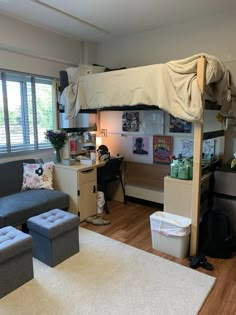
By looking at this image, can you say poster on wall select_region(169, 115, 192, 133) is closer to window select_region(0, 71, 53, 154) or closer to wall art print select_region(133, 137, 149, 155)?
wall art print select_region(133, 137, 149, 155)

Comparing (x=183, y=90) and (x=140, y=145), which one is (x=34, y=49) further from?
(x=183, y=90)

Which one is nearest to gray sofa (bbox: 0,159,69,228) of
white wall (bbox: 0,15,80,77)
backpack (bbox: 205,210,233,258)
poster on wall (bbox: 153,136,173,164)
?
white wall (bbox: 0,15,80,77)

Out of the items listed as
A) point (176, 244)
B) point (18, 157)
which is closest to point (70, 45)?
point (18, 157)

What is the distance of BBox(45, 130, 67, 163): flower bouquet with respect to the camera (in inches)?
129

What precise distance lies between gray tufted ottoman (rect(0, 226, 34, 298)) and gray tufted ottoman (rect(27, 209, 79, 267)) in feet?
0.67

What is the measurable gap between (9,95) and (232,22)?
295cm

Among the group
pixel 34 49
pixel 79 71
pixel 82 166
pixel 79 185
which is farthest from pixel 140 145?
pixel 34 49

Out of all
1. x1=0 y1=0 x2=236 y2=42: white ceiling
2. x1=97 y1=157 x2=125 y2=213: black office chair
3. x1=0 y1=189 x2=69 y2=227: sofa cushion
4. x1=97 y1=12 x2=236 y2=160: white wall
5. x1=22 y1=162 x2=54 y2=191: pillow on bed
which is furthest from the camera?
x1=97 y1=157 x2=125 y2=213: black office chair

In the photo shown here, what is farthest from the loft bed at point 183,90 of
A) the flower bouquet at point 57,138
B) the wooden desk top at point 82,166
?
the wooden desk top at point 82,166

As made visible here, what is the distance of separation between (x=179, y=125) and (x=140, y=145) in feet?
2.31

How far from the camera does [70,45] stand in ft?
12.5

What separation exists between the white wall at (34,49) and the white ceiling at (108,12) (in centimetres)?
12

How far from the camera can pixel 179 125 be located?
3363 millimetres

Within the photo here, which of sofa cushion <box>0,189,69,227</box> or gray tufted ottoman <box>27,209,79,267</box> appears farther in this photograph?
sofa cushion <box>0,189,69,227</box>
